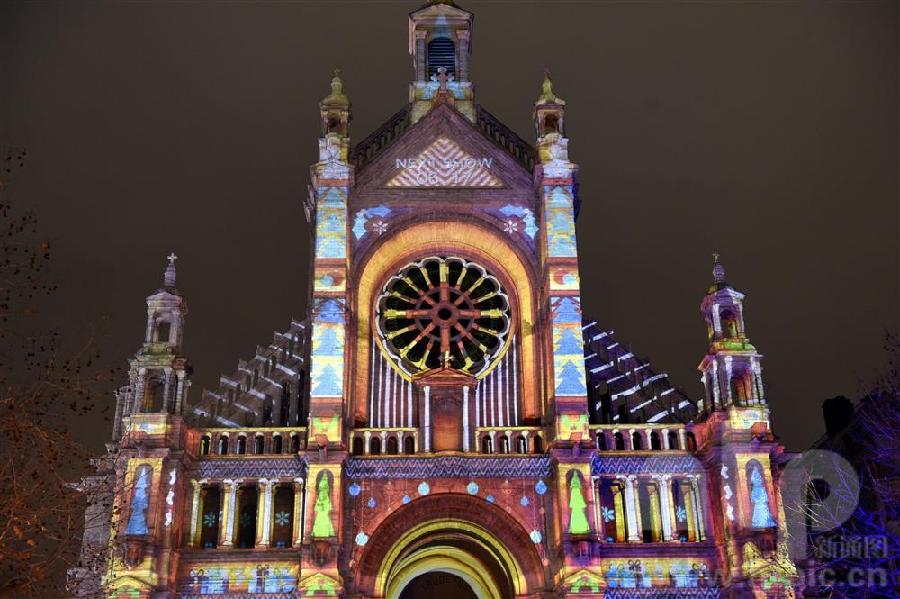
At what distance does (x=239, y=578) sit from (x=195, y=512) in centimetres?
280

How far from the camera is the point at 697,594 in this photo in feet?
112

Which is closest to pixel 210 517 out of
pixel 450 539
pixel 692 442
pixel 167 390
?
pixel 167 390

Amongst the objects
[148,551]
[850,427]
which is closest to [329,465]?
[148,551]

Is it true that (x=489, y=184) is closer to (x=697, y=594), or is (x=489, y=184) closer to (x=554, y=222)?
(x=554, y=222)

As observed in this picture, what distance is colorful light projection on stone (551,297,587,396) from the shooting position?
118ft

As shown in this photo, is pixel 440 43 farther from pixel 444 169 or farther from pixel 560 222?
pixel 560 222

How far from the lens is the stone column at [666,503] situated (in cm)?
3503

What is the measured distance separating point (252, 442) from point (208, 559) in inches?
165

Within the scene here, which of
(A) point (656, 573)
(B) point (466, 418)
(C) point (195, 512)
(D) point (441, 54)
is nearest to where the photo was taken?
(A) point (656, 573)

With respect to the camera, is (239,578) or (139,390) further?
(139,390)

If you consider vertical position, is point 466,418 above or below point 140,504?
above

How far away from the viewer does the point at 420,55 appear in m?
48.8

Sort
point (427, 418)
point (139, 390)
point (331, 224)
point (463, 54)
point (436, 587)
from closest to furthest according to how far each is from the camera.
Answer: point (139, 390)
point (427, 418)
point (331, 224)
point (436, 587)
point (463, 54)

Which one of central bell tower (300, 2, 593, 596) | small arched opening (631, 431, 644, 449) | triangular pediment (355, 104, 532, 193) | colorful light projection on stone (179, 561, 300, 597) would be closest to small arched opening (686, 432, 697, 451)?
small arched opening (631, 431, 644, 449)
